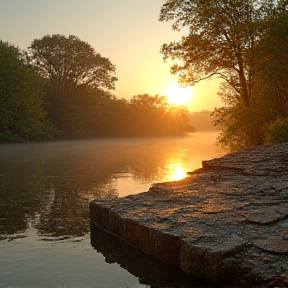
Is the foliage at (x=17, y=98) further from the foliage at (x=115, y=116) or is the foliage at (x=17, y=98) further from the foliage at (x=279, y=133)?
the foliage at (x=279, y=133)

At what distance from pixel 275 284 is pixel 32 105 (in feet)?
179

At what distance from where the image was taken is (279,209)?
661 cm

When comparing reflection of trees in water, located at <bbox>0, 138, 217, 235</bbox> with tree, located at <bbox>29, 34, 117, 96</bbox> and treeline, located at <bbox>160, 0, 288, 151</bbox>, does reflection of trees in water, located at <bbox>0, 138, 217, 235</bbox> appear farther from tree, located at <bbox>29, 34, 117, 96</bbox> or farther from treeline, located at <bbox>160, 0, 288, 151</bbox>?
tree, located at <bbox>29, 34, 117, 96</bbox>

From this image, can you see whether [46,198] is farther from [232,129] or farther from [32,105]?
[32,105]

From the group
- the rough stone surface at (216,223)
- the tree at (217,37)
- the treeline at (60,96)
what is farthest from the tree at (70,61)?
the rough stone surface at (216,223)

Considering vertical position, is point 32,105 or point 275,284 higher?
point 32,105

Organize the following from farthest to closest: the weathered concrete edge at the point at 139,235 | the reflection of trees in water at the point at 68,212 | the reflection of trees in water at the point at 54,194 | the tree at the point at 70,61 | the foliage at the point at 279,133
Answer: the tree at the point at 70,61 → the foliage at the point at 279,133 → the reflection of trees in water at the point at 54,194 → the reflection of trees in water at the point at 68,212 → the weathered concrete edge at the point at 139,235

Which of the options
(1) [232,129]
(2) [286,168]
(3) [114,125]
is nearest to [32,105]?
(3) [114,125]

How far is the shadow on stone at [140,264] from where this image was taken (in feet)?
16.8

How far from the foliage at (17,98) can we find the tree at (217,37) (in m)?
30.9

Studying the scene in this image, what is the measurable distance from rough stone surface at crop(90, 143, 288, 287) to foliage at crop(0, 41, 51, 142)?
4587 cm

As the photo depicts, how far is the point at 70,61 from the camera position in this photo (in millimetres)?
61469

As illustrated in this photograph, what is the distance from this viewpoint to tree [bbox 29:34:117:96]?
60.9 meters

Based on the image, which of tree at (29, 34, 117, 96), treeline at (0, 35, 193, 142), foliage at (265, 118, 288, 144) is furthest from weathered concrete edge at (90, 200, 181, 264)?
tree at (29, 34, 117, 96)
